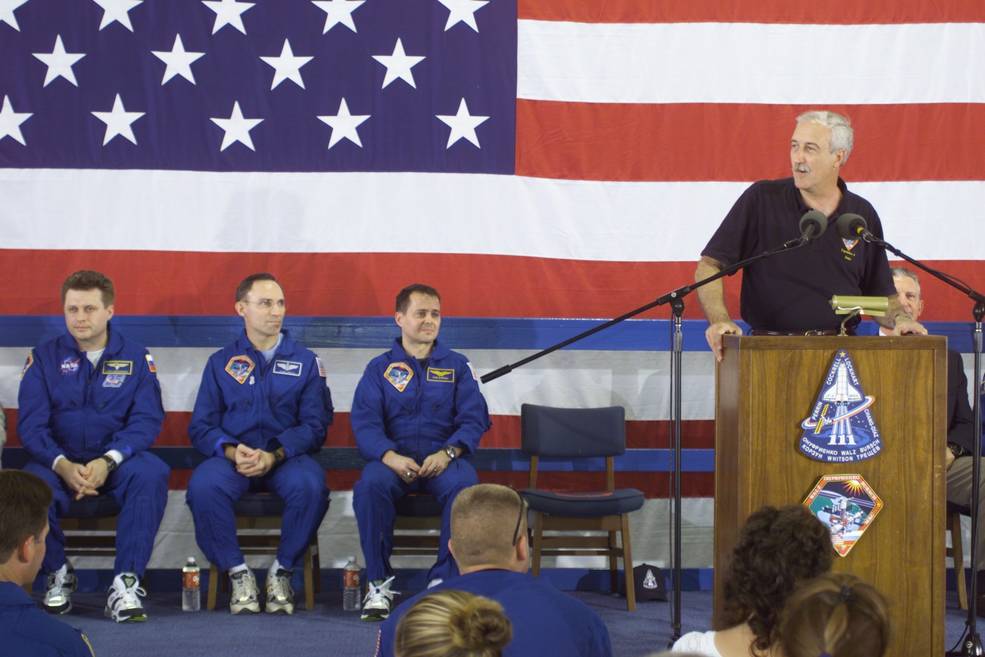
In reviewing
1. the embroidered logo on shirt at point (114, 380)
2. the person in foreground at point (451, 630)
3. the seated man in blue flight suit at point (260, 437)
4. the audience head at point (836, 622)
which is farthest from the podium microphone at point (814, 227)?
the embroidered logo on shirt at point (114, 380)

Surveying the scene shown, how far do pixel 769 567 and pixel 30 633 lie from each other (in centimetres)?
138

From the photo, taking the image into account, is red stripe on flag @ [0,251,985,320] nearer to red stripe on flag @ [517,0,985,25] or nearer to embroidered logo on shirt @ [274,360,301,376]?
embroidered logo on shirt @ [274,360,301,376]

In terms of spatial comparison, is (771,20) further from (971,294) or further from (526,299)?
(971,294)

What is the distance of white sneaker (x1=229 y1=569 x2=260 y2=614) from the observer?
4.75 metres

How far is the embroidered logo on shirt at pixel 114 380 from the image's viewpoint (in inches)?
200

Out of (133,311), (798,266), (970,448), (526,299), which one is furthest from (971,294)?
(133,311)

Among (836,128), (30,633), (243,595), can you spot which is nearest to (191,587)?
(243,595)

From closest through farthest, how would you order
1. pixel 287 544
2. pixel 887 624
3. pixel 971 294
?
1. pixel 887 624
2. pixel 971 294
3. pixel 287 544

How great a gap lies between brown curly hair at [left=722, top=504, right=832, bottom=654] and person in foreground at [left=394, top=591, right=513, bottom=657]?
26.5 inches

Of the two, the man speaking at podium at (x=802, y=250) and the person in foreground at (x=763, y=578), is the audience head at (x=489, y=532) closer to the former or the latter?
the person in foreground at (x=763, y=578)

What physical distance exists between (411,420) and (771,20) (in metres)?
2.65

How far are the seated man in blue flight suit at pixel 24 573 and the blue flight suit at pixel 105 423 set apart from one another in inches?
93.4

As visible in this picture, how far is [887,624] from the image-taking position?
1603mm

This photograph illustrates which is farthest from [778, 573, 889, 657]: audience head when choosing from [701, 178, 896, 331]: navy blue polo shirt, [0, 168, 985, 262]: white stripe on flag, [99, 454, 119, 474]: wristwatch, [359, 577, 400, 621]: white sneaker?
[0, 168, 985, 262]: white stripe on flag
